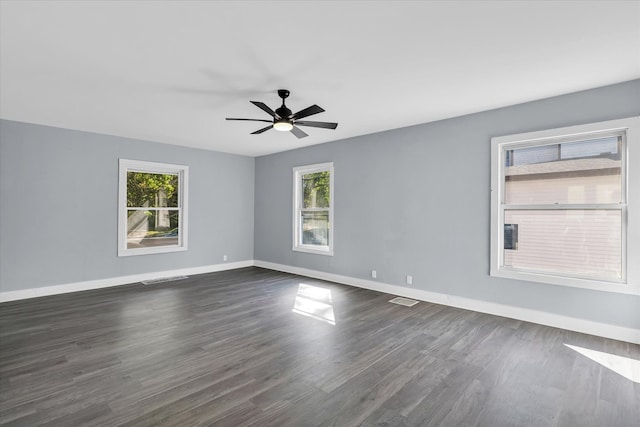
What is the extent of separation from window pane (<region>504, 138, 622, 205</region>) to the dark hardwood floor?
1541 millimetres

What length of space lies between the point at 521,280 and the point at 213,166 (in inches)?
238

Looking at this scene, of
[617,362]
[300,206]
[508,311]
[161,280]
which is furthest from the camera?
[300,206]

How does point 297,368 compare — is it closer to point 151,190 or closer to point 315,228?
point 315,228

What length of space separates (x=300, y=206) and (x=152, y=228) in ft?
9.78

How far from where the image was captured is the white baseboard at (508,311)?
131 inches

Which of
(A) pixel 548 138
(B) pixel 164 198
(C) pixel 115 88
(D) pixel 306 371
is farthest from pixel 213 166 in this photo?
(A) pixel 548 138

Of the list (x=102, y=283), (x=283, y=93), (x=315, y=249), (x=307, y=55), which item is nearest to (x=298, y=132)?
(x=283, y=93)

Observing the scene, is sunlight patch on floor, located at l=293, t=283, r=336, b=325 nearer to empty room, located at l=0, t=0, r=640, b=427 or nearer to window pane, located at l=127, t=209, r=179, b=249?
empty room, located at l=0, t=0, r=640, b=427

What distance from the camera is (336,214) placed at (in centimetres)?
603

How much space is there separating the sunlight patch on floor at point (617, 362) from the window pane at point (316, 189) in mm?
4354

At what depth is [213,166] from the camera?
701 cm

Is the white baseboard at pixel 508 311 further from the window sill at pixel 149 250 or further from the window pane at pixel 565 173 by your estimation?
the window sill at pixel 149 250

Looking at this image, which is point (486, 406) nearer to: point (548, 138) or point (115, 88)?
point (548, 138)

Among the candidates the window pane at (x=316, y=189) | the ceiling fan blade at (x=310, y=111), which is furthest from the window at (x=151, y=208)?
the ceiling fan blade at (x=310, y=111)
